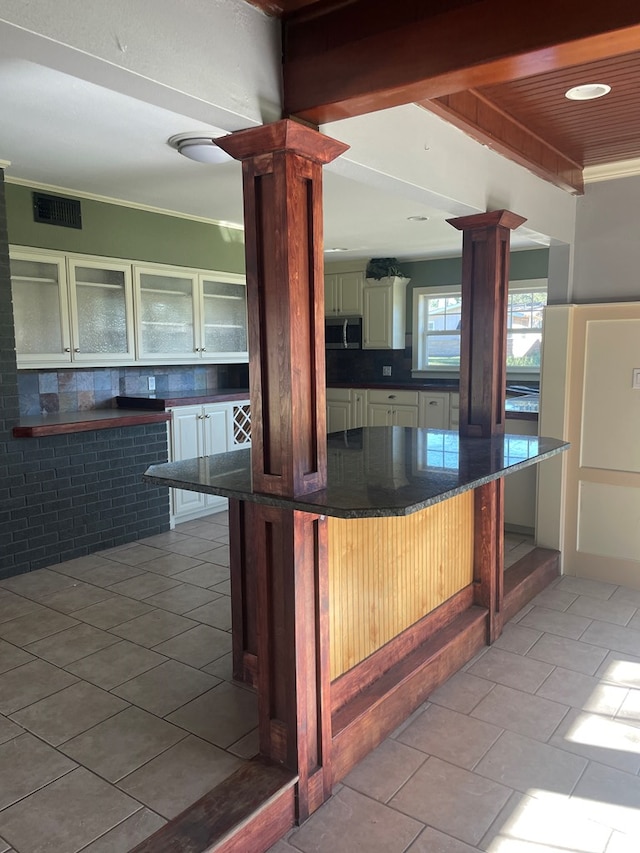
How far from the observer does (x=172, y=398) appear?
4680mm

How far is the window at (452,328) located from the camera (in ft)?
19.8

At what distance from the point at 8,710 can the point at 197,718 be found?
72cm

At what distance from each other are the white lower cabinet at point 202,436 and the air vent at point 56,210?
1409mm

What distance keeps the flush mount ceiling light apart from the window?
12.0ft

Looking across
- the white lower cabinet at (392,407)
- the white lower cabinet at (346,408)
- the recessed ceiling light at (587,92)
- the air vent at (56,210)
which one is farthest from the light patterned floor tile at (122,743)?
the white lower cabinet at (346,408)

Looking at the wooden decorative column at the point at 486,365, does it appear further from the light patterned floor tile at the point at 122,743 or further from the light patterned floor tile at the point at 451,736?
the light patterned floor tile at the point at 122,743

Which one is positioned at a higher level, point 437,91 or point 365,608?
point 437,91

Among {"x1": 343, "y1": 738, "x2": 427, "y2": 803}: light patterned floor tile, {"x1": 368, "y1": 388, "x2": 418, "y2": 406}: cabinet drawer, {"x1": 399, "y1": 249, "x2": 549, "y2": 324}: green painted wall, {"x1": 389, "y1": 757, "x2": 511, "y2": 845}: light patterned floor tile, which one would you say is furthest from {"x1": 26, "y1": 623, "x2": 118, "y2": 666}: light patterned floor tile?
{"x1": 399, "y1": 249, "x2": 549, "y2": 324}: green painted wall

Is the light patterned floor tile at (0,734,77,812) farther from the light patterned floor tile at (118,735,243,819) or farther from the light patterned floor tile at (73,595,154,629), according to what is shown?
the light patterned floor tile at (73,595,154,629)

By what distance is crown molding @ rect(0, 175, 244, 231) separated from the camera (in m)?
3.85

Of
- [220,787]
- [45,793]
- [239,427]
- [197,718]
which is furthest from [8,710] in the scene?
[239,427]

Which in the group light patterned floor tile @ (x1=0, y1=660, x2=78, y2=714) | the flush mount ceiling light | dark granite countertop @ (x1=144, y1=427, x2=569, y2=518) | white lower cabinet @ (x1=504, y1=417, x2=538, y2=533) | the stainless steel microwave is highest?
the flush mount ceiling light

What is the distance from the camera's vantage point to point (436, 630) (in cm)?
275

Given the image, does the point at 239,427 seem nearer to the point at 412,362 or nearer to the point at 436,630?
the point at 412,362
